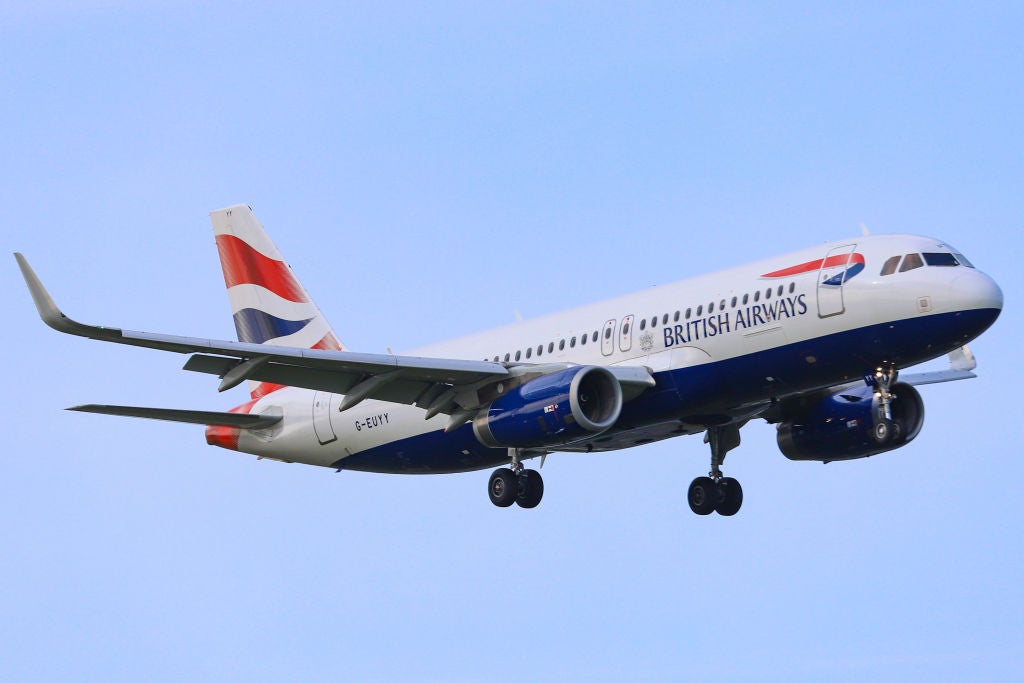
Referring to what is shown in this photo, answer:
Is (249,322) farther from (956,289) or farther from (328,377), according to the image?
(956,289)

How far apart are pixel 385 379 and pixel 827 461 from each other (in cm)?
1185

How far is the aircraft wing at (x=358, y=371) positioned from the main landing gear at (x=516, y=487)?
1994 millimetres

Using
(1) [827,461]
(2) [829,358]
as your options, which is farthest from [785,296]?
(1) [827,461]

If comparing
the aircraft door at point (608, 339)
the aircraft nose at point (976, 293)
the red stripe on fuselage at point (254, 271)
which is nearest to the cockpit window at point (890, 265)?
the aircraft nose at point (976, 293)

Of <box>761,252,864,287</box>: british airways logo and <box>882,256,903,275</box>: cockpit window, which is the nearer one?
<box>882,256,903,275</box>: cockpit window

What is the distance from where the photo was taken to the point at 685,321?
37.6m

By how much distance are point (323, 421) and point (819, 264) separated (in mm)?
13990

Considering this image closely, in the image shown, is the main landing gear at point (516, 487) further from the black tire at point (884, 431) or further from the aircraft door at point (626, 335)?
the black tire at point (884, 431)

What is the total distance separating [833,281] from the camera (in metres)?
35.5

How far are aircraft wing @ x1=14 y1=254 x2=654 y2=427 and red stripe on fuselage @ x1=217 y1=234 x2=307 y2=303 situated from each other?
9.15m

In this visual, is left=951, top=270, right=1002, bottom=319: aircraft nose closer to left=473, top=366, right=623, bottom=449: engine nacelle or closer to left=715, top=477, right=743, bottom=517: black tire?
left=473, top=366, right=623, bottom=449: engine nacelle

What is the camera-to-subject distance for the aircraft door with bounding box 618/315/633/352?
127 ft

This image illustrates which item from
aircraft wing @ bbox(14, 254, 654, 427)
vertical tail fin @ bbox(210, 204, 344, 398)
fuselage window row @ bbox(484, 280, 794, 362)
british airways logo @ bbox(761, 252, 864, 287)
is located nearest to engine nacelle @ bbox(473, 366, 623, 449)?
aircraft wing @ bbox(14, 254, 654, 427)

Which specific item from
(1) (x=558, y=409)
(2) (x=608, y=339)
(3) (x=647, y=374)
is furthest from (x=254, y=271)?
(3) (x=647, y=374)
